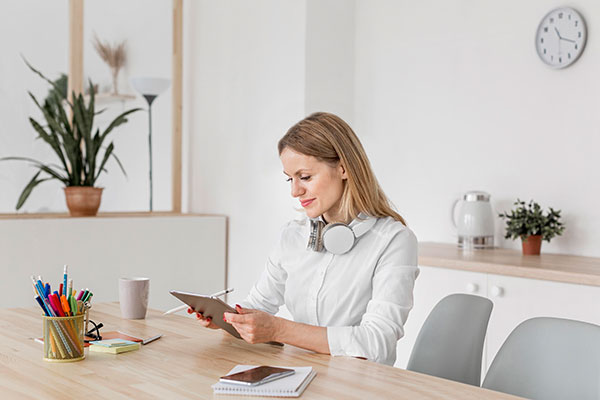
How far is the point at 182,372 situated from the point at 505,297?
5.39 feet

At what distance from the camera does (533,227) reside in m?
3.04

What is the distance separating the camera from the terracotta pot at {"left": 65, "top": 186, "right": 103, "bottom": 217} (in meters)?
3.65

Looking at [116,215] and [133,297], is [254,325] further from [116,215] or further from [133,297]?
[116,215]

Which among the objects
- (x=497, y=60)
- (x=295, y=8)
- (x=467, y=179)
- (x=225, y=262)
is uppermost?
(x=295, y=8)

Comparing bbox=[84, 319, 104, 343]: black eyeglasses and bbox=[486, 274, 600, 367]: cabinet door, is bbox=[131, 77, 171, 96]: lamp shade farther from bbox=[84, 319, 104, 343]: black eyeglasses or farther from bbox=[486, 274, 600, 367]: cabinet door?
bbox=[84, 319, 104, 343]: black eyeglasses

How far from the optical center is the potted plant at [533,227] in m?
3.04

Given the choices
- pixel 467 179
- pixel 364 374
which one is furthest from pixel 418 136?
pixel 364 374

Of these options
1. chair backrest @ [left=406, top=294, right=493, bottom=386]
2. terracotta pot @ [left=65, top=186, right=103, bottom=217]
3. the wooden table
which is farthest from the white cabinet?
terracotta pot @ [left=65, top=186, right=103, bottom=217]

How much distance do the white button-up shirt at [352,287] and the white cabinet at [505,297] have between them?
37.0 inches

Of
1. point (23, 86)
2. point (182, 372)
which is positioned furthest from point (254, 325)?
point (23, 86)

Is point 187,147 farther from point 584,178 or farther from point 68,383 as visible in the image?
point 68,383

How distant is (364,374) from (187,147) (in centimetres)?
314

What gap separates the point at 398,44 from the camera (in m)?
3.84

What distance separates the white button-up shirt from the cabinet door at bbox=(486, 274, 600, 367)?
937 mm
